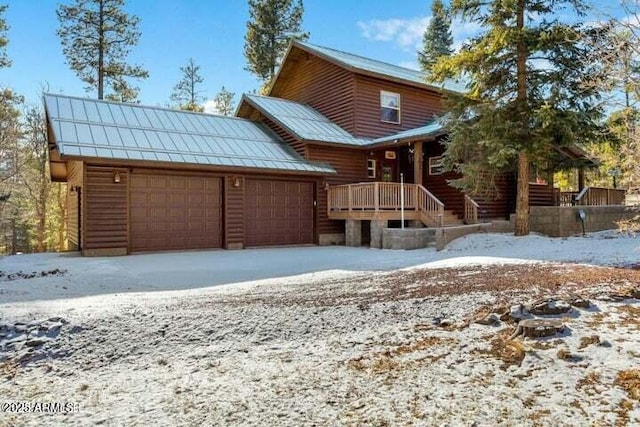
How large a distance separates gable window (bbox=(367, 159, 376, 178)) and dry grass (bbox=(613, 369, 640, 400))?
13.6 metres

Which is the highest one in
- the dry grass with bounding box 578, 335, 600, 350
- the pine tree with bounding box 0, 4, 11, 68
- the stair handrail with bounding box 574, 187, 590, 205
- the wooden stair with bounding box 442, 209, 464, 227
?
the pine tree with bounding box 0, 4, 11, 68

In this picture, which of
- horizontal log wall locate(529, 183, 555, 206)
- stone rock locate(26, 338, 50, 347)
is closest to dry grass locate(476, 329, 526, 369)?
stone rock locate(26, 338, 50, 347)

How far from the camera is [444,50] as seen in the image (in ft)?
120

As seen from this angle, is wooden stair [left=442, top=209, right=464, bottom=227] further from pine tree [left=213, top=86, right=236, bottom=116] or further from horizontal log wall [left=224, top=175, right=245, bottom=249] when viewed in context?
pine tree [left=213, top=86, right=236, bottom=116]

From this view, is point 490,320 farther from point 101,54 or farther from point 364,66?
point 101,54

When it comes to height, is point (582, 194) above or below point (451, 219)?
above

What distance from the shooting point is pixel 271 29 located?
1072 inches

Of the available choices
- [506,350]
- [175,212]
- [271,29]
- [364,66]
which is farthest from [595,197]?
[271,29]

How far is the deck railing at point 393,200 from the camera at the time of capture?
42.7ft

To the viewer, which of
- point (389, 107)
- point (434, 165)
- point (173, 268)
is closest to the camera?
point (173, 268)

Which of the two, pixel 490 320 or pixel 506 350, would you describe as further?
pixel 490 320

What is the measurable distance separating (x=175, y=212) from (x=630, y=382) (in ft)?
38.3

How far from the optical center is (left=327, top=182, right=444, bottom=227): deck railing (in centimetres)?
1301

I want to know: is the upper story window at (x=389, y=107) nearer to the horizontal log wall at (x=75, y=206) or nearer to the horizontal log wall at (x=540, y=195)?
the horizontal log wall at (x=540, y=195)
